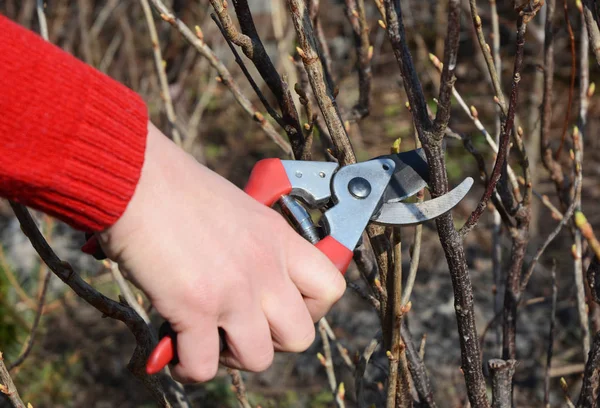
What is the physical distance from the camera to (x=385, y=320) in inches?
56.7

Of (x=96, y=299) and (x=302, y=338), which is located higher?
(x=302, y=338)

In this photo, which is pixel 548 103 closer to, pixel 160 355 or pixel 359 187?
pixel 359 187

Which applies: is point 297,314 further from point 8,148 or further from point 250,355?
point 8,148

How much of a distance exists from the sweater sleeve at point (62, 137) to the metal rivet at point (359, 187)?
428mm

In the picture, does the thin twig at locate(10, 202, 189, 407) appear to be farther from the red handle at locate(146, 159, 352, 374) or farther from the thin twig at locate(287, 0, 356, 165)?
the thin twig at locate(287, 0, 356, 165)

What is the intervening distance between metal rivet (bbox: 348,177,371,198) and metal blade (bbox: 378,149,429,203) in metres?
0.06

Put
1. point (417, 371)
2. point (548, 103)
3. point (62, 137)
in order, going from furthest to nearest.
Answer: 1. point (548, 103)
2. point (417, 371)
3. point (62, 137)

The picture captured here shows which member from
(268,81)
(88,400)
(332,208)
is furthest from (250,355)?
(88,400)

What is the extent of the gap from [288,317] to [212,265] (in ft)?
0.49

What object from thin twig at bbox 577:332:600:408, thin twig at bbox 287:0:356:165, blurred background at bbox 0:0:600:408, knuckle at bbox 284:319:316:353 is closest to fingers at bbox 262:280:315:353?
knuckle at bbox 284:319:316:353

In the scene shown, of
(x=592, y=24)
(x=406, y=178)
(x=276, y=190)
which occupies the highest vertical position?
(x=592, y=24)

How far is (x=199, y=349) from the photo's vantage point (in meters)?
1.08

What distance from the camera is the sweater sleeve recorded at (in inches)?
39.1

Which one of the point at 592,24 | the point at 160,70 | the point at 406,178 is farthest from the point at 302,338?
the point at 160,70
